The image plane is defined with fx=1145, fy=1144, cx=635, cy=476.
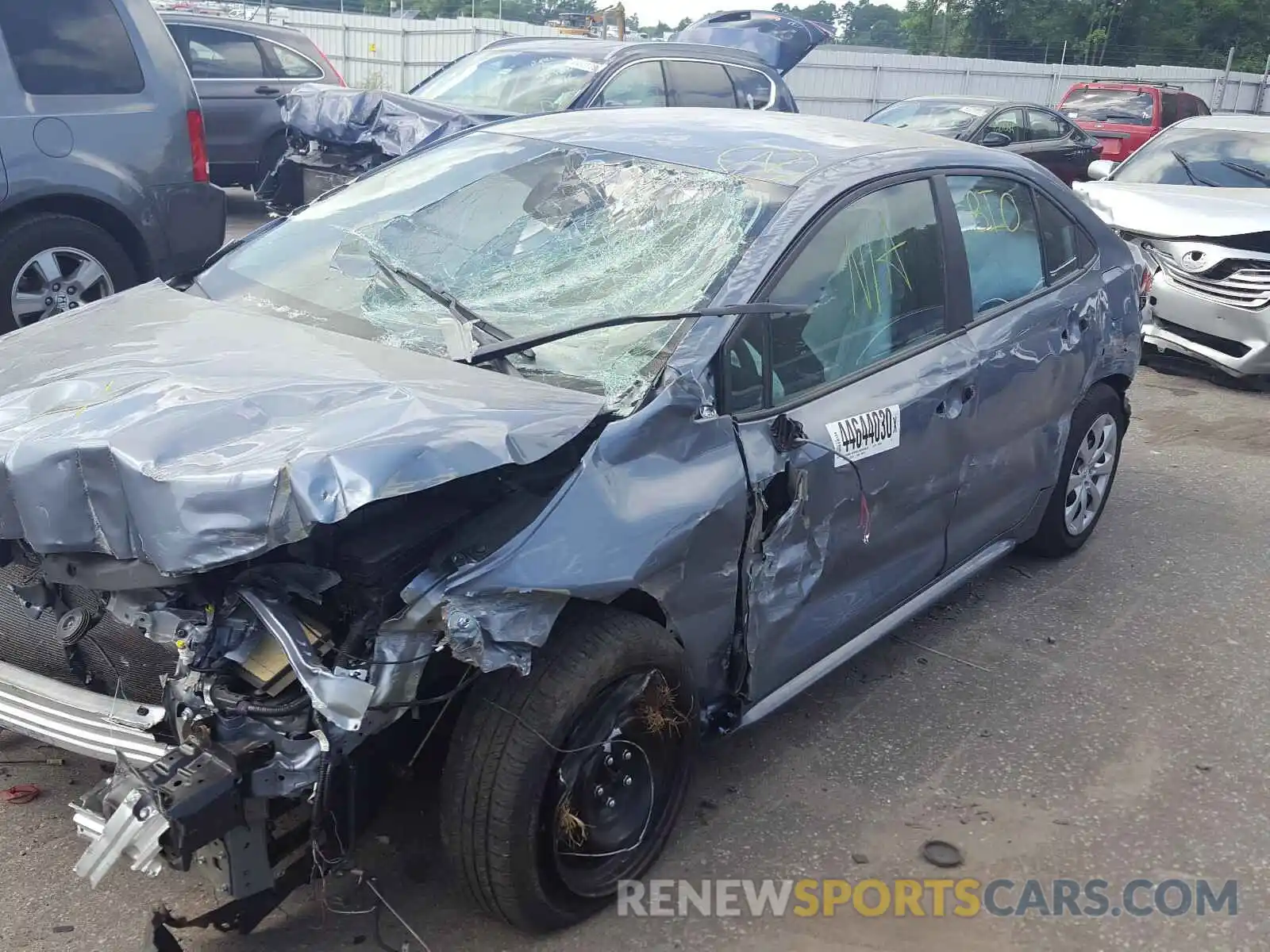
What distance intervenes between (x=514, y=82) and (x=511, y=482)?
23.4ft

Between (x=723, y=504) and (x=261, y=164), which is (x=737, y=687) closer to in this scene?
(x=723, y=504)

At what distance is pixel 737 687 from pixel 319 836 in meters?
1.11

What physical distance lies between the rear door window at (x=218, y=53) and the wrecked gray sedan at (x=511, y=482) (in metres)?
7.68

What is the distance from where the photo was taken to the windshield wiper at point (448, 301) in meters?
3.01

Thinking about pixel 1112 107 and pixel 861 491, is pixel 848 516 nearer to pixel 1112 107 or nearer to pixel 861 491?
pixel 861 491

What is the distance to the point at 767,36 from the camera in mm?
10992

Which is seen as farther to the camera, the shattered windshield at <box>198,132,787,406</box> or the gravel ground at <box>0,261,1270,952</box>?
the shattered windshield at <box>198,132,787,406</box>

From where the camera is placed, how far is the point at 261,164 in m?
10.8

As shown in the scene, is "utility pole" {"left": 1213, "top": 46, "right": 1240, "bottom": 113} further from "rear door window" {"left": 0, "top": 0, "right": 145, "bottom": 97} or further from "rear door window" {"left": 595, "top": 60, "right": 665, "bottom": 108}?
"rear door window" {"left": 0, "top": 0, "right": 145, "bottom": 97}

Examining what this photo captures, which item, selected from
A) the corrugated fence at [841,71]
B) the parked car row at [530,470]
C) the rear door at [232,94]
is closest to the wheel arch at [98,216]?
the parked car row at [530,470]

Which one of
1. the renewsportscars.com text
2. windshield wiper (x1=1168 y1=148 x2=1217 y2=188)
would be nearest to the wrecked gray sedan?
the renewsportscars.com text

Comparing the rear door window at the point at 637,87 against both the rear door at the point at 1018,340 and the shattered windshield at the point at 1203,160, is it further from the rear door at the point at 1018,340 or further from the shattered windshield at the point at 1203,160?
the rear door at the point at 1018,340

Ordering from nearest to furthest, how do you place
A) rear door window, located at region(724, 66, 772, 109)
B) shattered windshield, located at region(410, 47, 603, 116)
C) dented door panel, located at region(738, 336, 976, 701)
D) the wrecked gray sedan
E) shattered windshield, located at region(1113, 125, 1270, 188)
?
1. the wrecked gray sedan
2. dented door panel, located at region(738, 336, 976, 701)
3. shattered windshield, located at region(1113, 125, 1270, 188)
4. shattered windshield, located at region(410, 47, 603, 116)
5. rear door window, located at region(724, 66, 772, 109)

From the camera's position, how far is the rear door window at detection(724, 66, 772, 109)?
9.77m
